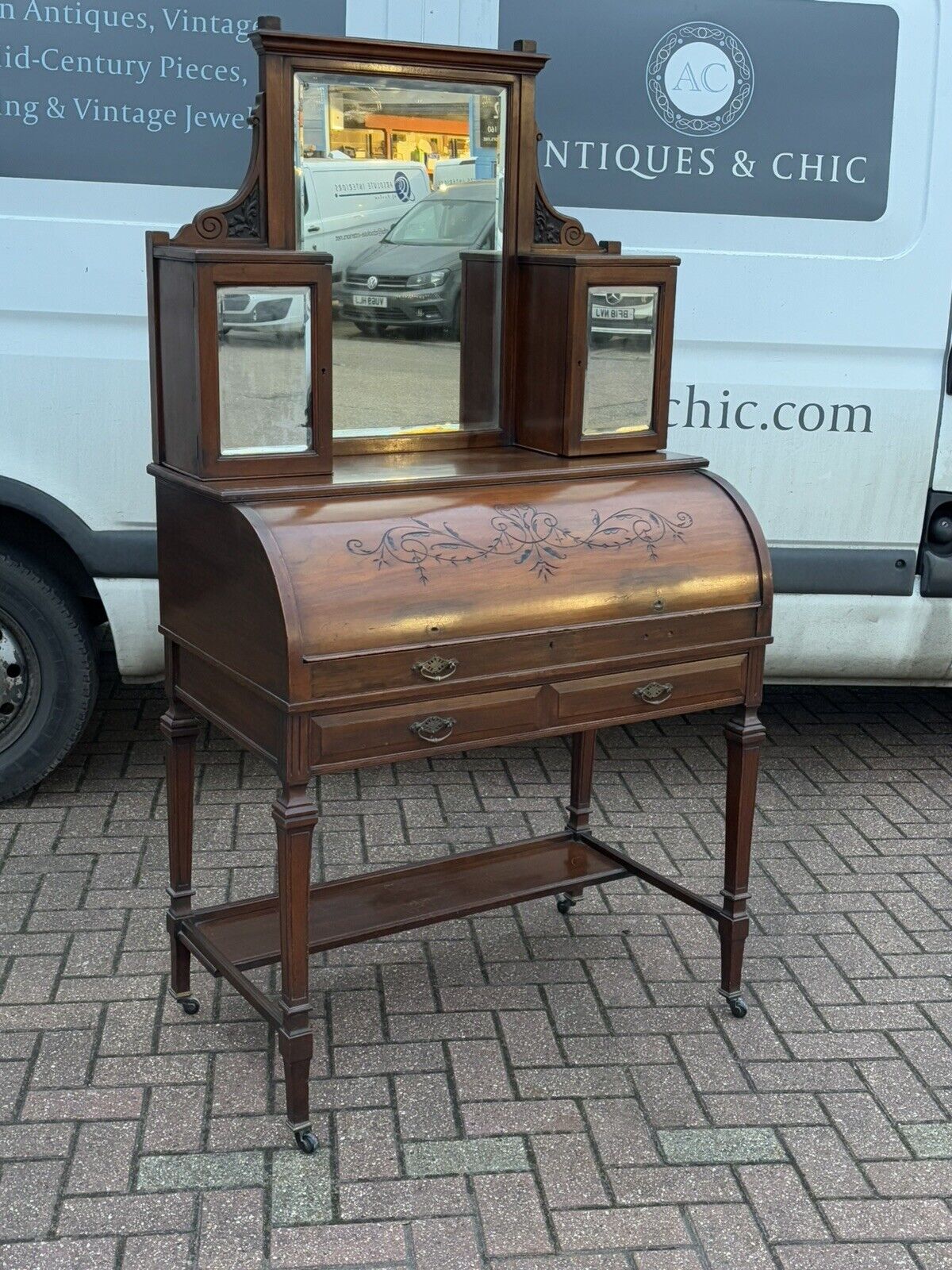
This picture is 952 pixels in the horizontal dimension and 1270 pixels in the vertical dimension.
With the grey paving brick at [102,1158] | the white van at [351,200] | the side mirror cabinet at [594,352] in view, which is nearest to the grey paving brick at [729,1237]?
the grey paving brick at [102,1158]

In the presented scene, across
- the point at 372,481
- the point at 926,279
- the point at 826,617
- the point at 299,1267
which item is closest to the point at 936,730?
the point at 826,617

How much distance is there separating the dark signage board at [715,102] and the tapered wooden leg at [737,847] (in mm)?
1588

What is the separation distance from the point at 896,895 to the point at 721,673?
3.75ft

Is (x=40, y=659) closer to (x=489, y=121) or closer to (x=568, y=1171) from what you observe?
(x=489, y=121)

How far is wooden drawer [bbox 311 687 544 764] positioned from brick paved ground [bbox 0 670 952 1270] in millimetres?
728

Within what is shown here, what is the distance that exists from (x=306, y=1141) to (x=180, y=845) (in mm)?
734

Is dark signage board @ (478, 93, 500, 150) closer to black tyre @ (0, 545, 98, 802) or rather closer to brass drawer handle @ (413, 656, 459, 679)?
brass drawer handle @ (413, 656, 459, 679)

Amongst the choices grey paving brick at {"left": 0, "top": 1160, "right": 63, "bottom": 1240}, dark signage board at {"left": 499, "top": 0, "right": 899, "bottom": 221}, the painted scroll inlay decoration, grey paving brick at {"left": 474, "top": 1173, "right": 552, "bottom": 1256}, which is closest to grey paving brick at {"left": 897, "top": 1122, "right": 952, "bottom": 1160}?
grey paving brick at {"left": 474, "top": 1173, "right": 552, "bottom": 1256}

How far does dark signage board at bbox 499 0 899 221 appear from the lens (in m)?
3.68

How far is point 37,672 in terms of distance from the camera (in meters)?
3.94

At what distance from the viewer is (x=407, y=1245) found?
236 cm

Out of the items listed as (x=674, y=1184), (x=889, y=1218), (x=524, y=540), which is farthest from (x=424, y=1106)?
(x=524, y=540)

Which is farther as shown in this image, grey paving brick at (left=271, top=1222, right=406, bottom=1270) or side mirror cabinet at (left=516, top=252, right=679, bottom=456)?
side mirror cabinet at (left=516, top=252, right=679, bottom=456)

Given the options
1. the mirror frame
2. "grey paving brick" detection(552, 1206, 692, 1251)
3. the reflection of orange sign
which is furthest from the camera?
the reflection of orange sign
